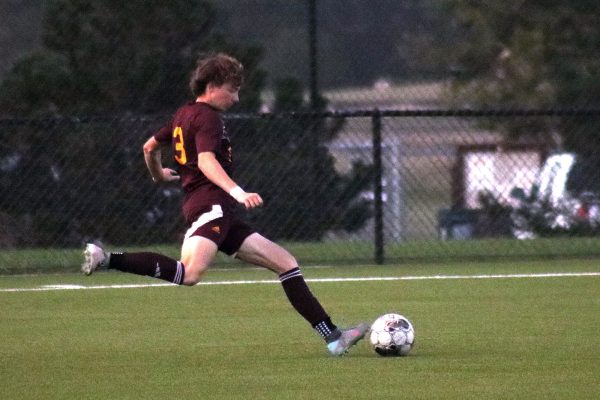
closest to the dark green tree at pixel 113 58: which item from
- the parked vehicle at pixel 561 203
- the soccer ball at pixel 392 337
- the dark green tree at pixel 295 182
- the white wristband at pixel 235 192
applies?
the dark green tree at pixel 295 182

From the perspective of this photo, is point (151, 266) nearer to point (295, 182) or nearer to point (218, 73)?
point (218, 73)

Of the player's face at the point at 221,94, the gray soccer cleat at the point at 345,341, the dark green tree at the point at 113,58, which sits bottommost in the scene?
the gray soccer cleat at the point at 345,341

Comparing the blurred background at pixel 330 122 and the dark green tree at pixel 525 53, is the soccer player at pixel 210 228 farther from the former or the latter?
the dark green tree at pixel 525 53

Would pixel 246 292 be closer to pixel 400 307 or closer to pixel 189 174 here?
pixel 400 307

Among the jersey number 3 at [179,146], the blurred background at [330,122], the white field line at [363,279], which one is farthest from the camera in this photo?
the blurred background at [330,122]

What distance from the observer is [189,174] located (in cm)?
819

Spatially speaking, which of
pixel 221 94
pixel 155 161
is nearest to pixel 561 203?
pixel 155 161

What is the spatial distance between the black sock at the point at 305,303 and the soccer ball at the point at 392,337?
0.69 ft

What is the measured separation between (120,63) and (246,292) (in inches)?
189

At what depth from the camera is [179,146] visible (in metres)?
8.12

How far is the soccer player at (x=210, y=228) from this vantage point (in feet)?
26.1

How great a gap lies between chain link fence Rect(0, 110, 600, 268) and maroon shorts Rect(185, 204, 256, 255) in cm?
603

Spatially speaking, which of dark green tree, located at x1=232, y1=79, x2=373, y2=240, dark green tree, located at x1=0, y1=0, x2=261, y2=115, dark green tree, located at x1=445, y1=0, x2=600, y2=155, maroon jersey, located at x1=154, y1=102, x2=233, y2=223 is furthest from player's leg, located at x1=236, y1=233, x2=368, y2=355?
dark green tree, located at x1=445, y1=0, x2=600, y2=155

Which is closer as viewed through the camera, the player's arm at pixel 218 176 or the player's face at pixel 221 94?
the player's arm at pixel 218 176
